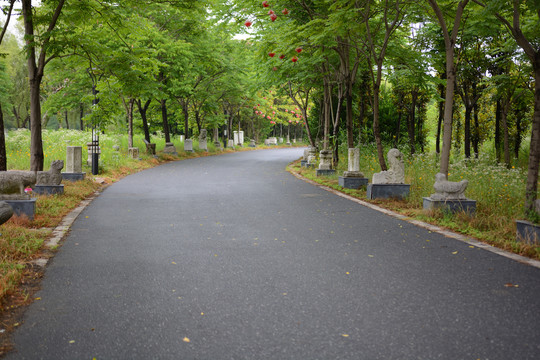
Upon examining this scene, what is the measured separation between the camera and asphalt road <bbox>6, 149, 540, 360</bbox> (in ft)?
→ 10.4

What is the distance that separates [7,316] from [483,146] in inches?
942

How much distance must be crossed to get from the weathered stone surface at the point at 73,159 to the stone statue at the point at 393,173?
8.77m

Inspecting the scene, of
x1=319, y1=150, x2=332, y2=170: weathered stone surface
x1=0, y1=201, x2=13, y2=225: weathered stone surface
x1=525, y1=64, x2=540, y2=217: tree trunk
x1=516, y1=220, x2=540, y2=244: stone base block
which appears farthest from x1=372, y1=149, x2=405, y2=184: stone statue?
x1=0, y1=201, x2=13, y2=225: weathered stone surface

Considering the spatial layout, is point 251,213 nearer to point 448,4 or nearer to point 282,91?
point 448,4

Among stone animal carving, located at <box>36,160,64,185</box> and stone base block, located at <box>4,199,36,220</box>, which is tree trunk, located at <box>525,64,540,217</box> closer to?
stone base block, located at <box>4,199,36,220</box>

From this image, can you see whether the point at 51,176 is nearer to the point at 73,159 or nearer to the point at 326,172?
the point at 73,159

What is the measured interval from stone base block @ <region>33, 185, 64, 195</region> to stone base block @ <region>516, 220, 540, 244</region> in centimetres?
953

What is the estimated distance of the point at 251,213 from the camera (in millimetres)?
8766

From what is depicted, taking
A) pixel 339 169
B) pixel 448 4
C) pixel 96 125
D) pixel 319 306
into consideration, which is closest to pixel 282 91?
pixel 339 169

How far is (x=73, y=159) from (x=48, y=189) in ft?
9.34

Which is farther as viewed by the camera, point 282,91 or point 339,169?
point 282,91

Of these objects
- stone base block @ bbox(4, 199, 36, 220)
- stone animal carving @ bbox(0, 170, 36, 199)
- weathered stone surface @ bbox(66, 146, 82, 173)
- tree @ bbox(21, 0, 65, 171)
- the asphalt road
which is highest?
tree @ bbox(21, 0, 65, 171)

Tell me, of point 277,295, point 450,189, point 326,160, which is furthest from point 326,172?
point 277,295

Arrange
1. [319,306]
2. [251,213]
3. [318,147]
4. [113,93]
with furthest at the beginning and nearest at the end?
[318,147], [113,93], [251,213], [319,306]
